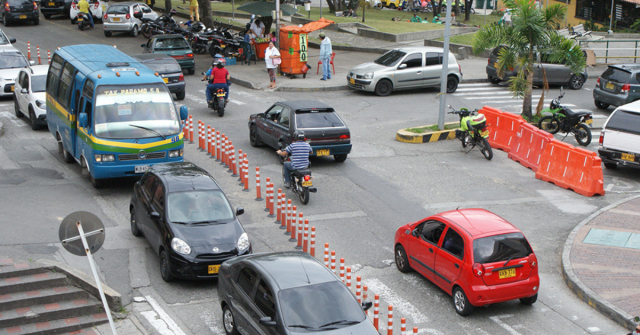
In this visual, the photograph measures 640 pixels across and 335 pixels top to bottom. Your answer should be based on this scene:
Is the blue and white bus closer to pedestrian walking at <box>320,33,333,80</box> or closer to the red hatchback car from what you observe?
the red hatchback car

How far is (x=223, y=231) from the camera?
34.6 ft

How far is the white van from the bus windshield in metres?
11.2

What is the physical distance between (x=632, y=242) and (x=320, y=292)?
305 inches

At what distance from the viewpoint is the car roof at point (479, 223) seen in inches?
389

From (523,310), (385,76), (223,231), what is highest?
(385,76)

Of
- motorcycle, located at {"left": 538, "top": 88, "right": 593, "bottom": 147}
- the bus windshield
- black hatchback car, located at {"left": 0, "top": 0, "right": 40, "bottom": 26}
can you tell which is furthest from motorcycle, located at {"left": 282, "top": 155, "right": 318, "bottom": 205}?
black hatchback car, located at {"left": 0, "top": 0, "right": 40, "bottom": 26}

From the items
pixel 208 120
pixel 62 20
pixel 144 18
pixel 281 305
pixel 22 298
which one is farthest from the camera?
pixel 62 20

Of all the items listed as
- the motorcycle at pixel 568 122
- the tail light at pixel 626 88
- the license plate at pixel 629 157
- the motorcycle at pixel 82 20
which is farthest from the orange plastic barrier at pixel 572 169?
the motorcycle at pixel 82 20

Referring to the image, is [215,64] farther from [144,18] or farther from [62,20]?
[62,20]

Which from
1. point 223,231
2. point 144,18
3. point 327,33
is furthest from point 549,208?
point 144,18

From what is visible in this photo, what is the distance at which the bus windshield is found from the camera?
14.0 metres

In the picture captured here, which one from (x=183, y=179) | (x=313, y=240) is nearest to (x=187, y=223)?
(x=183, y=179)

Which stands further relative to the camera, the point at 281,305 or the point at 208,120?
the point at 208,120

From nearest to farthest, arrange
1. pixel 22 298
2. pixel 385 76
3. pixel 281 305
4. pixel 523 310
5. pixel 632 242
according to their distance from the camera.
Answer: pixel 281 305, pixel 22 298, pixel 523 310, pixel 632 242, pixel 385 76
